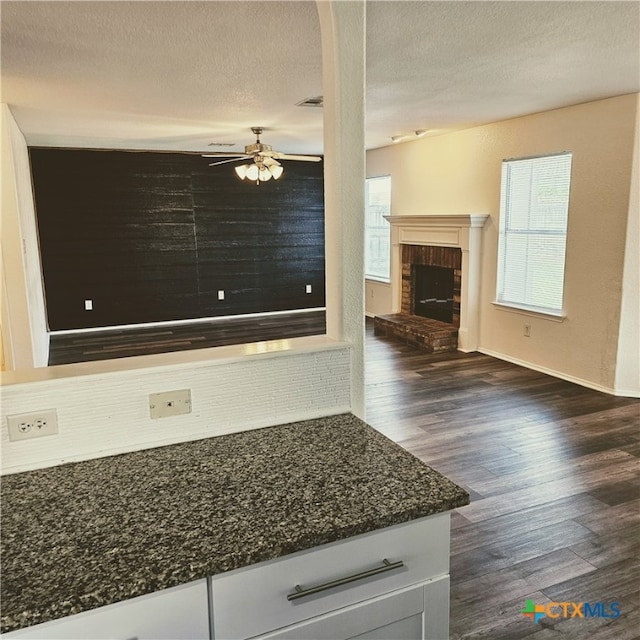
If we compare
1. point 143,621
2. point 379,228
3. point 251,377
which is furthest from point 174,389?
point 379,228

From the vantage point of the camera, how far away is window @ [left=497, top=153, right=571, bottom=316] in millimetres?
4992

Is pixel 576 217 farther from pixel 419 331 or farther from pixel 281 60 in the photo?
pixel 281 60

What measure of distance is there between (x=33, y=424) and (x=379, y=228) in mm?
7019

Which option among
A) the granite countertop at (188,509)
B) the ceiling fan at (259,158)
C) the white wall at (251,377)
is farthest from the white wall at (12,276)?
the granite countertop at (188,509)

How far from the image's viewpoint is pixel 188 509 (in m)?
1.21

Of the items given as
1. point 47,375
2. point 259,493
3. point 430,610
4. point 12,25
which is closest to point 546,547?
point 430,610

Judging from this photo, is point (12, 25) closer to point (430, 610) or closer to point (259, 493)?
point (259, 493)

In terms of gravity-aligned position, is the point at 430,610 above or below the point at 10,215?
below

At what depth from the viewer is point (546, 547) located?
2.52m

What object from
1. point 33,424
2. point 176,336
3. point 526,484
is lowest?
point 526,484

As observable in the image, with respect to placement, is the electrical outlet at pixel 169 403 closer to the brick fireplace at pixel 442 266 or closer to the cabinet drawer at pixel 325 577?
the cabinet drawer at pixel 325 577

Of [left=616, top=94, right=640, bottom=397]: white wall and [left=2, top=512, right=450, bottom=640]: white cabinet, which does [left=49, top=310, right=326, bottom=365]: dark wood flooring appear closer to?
[left=616, top=94, right=640, bottom=397]: white wall

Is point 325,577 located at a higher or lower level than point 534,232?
lower

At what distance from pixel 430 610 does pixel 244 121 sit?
15.6 feet
